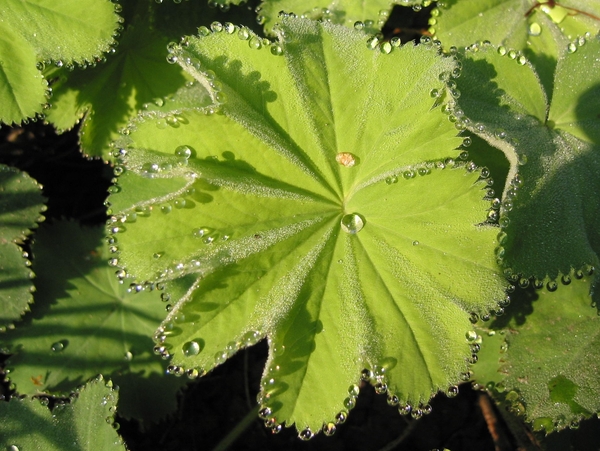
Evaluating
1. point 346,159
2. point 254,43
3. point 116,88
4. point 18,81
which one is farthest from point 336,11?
point 18,81

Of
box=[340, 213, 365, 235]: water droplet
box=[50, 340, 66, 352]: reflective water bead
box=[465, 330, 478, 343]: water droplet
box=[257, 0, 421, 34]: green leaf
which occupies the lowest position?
box=[50, 340, 66, 352]: reflective water bead

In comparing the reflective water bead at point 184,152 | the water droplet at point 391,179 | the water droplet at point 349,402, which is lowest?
the water droplet at point 349,402

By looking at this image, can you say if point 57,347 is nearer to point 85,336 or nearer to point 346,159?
point 85,336

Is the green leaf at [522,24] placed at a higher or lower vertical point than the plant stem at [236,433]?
higher

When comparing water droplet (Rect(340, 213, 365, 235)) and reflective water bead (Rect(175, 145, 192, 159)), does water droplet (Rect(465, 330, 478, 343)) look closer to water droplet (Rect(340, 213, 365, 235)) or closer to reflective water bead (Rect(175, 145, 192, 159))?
water droplet (Rect(340, 213, 365, 235))

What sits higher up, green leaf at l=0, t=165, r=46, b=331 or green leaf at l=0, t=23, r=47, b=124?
green leaf at l=0, t=23, r=47, b=124

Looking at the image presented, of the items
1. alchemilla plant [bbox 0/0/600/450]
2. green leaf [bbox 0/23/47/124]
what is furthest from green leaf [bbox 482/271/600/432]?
green leaf [bbox 0/23/47/124]

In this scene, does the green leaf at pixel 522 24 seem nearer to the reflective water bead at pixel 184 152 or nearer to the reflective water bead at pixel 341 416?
the reflective water bead at pixel 184 152

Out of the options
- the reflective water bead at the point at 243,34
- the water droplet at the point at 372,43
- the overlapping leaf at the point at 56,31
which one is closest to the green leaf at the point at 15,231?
the overlapping leaf at the point at 56,31
